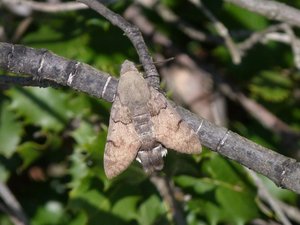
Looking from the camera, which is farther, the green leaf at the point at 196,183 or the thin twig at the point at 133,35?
the green leaf at the point at 196,183

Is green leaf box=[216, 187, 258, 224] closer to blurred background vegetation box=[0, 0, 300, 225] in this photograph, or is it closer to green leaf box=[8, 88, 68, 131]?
blurred background vegetation box=[0, 0, 300, 225]

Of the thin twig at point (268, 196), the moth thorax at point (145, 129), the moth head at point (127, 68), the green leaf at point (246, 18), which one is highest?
the moth head at point (127, 68)

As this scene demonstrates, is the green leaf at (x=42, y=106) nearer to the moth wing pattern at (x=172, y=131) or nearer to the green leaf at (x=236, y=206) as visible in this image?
the green leaf at (x=236, y=206)

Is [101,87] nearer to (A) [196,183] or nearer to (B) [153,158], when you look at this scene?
(B) [153,158]

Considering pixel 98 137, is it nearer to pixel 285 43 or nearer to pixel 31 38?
pixel 31 38

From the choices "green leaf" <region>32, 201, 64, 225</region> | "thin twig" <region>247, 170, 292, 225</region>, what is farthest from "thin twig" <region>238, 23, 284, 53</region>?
"green leaf" <region>32, 201, 64, 225</region>

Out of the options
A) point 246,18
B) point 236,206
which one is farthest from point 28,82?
point 246,18

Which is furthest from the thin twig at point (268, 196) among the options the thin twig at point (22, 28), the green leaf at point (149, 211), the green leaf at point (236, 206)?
the thin twig at point (22, 28)
